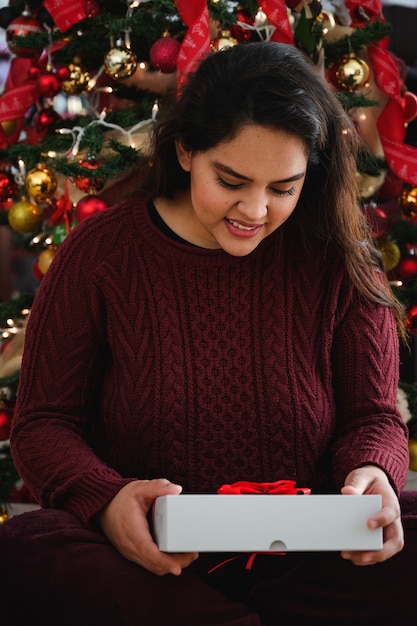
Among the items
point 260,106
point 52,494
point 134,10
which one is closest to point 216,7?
point 134,10

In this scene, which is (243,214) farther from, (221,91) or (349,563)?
(349,563)

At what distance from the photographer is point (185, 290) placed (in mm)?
1281

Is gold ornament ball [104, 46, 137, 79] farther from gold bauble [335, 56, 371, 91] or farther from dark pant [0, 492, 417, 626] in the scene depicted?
dark pant [0, 492, 417, 626]

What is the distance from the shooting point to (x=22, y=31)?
1.68 m

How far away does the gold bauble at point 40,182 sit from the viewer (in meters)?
1.64

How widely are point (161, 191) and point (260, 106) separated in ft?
0.81

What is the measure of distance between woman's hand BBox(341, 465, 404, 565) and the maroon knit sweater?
0.06 meters

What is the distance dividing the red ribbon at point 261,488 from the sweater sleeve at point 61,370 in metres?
0.18

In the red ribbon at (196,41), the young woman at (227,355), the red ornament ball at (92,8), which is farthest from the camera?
the red ornament ball at (92,8)

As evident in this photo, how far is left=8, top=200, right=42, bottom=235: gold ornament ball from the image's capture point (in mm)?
1766

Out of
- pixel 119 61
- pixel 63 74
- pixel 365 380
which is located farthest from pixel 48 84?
pixel 365 380

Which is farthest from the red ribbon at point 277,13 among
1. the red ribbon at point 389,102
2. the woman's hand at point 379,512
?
the woman's hand at point 379,512

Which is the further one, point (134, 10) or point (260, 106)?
point (134, 10)

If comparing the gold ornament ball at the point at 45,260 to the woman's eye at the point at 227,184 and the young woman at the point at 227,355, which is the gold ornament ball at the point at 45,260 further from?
the woman's eye at the point at 227,184
